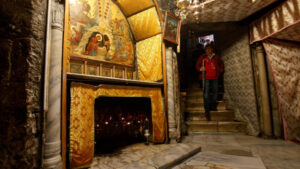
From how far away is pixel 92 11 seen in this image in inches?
130

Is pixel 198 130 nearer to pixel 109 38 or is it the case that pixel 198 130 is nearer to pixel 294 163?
pixel 294 163

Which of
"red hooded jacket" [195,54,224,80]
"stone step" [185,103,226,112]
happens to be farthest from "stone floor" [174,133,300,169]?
"red hooded jacket" [195,54,224,80]

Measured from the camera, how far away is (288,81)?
346 cm

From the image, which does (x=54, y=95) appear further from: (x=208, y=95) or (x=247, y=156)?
(x=208, y=95)

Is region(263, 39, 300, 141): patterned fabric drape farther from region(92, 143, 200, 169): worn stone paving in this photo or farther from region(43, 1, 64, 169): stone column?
region(43, 1, 64, 169): stone column

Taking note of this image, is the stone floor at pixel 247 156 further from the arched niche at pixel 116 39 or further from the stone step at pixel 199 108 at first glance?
the stone step at pixel 199 108

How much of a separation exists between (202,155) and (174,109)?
100cm

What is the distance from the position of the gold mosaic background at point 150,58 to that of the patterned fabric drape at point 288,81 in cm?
258

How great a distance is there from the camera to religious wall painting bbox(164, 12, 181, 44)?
3.33 m

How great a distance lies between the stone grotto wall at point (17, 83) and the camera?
33.8 inches

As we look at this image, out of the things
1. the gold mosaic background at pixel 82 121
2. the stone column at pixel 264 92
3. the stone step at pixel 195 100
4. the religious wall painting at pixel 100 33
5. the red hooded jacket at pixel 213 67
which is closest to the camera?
the gold mosaic background at pixel 82 121

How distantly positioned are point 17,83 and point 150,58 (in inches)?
114

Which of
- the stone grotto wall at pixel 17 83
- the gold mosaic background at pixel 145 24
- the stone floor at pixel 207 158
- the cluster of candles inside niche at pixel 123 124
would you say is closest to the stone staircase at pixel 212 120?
the stone floor at pixel 207 158

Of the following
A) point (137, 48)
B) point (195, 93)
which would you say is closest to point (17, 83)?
point (137, 48)
